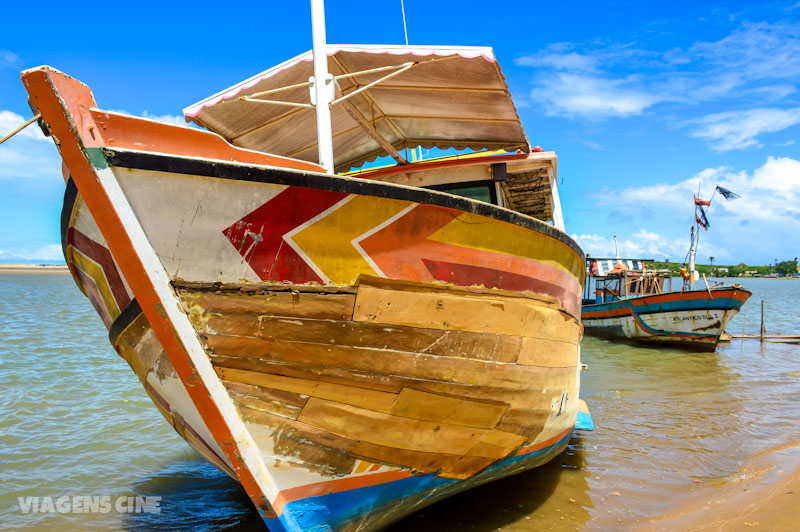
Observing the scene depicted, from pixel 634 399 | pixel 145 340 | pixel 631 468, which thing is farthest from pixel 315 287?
pixel 634 399

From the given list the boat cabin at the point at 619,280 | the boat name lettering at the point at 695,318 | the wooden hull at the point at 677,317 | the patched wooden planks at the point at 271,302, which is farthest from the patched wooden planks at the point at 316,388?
the boat cabin at the point at 619,280

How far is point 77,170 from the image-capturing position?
6.09 feet

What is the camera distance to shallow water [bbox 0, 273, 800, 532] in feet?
12.2

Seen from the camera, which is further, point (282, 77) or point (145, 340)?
point (282, 77)

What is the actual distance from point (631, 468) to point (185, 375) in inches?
165

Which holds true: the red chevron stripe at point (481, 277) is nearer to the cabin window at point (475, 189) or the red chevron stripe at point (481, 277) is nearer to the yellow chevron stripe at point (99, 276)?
the cabin window at point (475, 189)

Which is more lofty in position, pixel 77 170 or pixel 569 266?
pixel 77 170

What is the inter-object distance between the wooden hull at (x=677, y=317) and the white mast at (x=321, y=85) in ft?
44.6

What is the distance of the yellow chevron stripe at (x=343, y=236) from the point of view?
85.7 inches

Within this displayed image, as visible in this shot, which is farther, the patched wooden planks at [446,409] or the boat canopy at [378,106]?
the boat canopy at [378,106]

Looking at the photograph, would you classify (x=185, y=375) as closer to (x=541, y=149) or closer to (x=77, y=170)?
(x=77, y=170)

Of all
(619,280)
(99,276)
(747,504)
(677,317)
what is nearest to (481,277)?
(99,276)

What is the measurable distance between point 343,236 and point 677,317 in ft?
48.3

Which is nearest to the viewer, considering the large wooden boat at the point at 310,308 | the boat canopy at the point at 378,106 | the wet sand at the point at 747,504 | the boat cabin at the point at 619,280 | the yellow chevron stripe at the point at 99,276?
the large wooden boat at the point at 310,308
